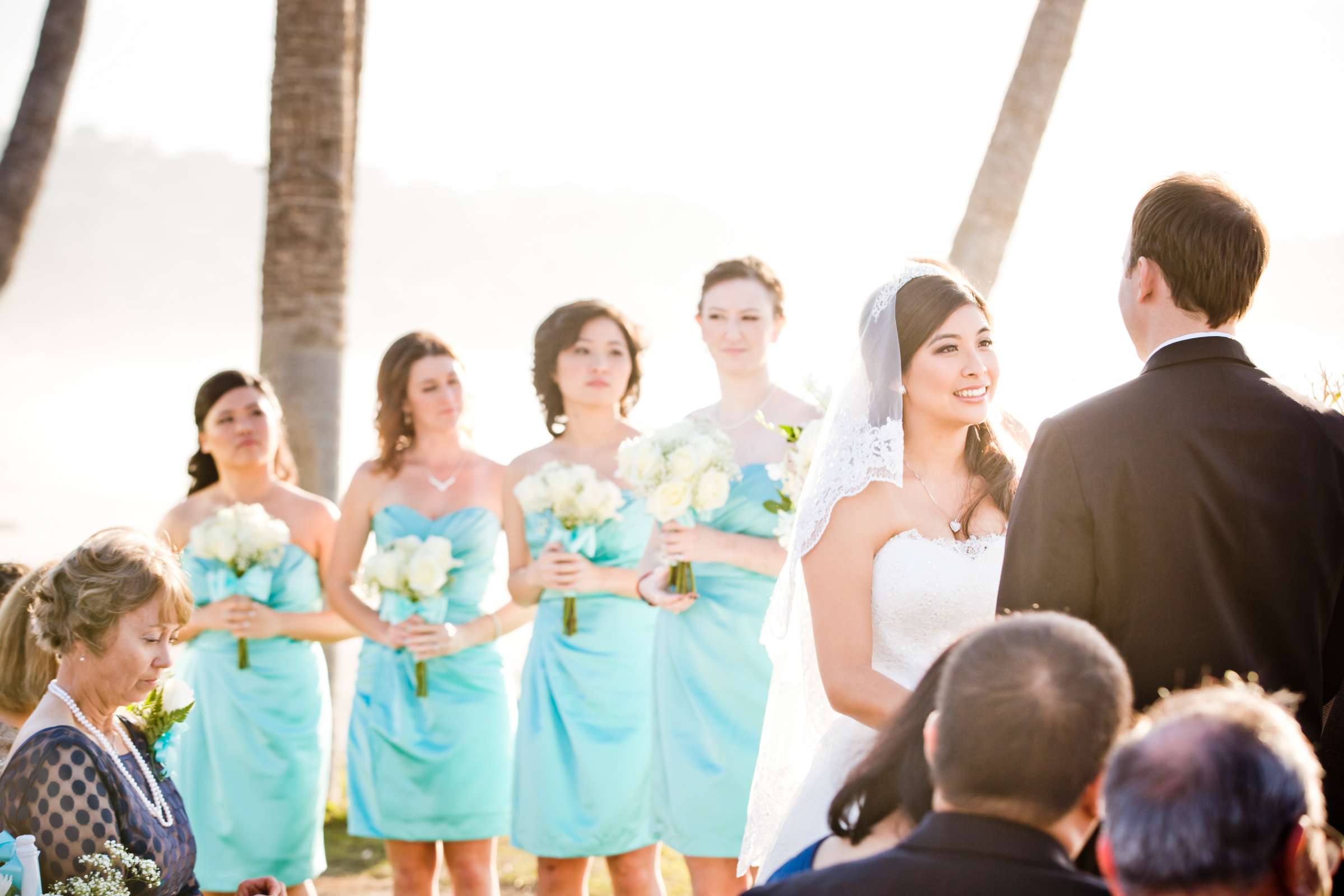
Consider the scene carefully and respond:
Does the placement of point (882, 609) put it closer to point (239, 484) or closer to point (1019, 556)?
point (1019, 556)

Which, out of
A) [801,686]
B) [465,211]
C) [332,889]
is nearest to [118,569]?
[801,686]

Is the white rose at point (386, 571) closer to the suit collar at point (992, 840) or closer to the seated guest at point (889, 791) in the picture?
the seated guest at point (889, 791)

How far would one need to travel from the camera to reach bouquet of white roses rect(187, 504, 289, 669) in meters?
5.73

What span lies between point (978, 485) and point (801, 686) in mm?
818

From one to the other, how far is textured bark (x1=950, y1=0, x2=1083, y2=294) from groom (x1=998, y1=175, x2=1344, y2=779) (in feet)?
15.2

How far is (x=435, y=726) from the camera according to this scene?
5.75 metres

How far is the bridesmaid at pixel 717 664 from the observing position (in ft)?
16.5

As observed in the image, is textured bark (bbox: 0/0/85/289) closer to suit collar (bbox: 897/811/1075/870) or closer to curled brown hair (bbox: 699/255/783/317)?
curled brown hair (bbox: 699/255/783/317)

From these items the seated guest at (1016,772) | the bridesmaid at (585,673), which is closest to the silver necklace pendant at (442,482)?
the bridesmaid at (585,673)

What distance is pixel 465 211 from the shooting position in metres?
73.5

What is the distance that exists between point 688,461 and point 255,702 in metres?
2.42

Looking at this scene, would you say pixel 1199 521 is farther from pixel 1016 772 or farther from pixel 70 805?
pixel 70 805

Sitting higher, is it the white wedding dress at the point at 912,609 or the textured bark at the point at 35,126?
the textured bark at the point at 35,126

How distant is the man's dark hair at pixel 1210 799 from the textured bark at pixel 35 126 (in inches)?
438
